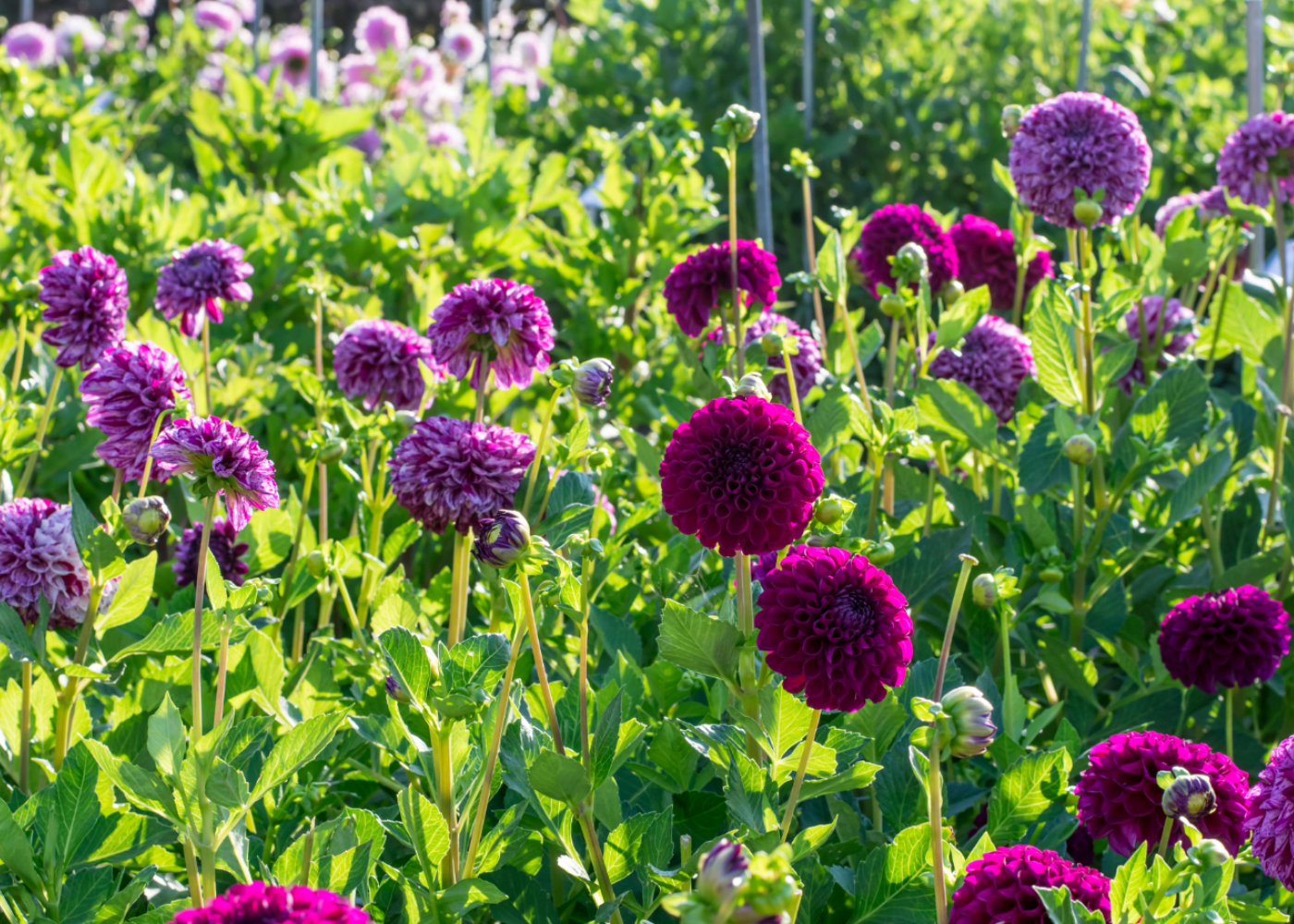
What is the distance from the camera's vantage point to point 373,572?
1.11 m

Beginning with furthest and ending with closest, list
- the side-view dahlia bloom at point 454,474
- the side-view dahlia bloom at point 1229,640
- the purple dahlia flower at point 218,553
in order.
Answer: the purple dahlia flower at point 218,553 < the side-view dahlia bloom at point 1229,640 < the side-view dahlia bloom at point 454,474

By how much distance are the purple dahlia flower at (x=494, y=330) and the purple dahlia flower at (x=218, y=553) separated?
29 cm

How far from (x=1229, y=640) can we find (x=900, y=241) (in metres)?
0.59

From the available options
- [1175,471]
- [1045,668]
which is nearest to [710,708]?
[1045,668]

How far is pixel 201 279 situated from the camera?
128cm

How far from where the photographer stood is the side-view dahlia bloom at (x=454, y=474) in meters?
0.92

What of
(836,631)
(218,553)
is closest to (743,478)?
(836,631)

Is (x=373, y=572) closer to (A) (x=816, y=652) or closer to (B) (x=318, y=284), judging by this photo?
(B) (x=318, y=284)

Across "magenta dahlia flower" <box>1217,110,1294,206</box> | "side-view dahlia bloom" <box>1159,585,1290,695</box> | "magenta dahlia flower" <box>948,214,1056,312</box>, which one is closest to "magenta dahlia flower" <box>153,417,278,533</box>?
"side-view dahlia bloom" <box>1159,585,1290,695</box>

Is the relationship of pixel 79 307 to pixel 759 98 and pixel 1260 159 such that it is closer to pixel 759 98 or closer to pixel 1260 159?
pixel 759 98

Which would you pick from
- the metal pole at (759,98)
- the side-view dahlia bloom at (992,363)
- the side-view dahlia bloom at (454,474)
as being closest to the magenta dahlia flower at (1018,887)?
the side-view dahlia bloom at (454,474)

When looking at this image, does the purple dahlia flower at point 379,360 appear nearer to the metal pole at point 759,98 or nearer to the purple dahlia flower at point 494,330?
the purple dahlia flower at point 494,330

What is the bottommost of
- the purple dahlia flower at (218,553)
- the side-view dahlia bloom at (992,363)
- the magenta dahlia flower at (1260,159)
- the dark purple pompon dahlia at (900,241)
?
the purple dahlia flower at (218,553)

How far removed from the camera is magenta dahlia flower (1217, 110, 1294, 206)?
1358mm
